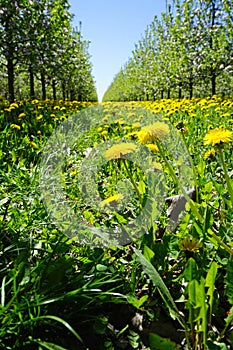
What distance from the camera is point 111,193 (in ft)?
Result: 7.73

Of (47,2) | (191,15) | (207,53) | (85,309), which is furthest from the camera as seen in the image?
(191,15)

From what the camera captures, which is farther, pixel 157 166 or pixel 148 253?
pixel 157 166

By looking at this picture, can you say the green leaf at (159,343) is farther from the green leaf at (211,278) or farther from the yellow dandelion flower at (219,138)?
the yellow dandelion flower at (219,138)

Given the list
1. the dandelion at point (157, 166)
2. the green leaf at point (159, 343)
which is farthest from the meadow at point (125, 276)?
the dandelion at point (157, 166)

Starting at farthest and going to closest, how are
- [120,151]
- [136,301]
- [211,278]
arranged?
[120,151], [136,301], [211,278]

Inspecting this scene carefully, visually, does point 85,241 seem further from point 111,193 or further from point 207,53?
point 207,53

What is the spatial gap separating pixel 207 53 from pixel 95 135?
496 inches

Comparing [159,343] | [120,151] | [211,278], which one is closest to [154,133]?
[120,151]

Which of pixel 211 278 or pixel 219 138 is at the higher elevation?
pixel 219 138


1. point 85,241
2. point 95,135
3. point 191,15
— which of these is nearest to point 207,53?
point 191,15

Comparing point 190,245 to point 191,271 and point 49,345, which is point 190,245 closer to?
point 191,271

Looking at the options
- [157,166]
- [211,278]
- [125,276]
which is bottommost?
[125,276]

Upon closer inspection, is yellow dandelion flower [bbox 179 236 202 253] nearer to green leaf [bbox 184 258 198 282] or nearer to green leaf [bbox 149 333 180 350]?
green leaf [bbox 184 258 198 282]

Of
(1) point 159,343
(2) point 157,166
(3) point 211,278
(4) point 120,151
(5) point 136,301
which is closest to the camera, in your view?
(1) point 159,343
